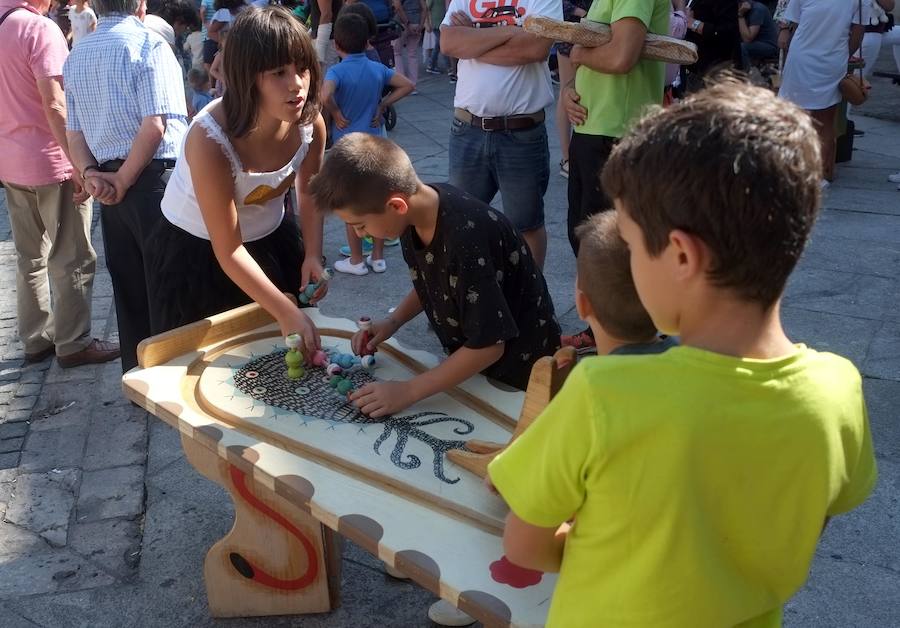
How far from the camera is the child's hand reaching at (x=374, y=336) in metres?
2.56

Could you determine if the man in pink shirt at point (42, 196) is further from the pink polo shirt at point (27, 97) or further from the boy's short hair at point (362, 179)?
the boy's short hair at point (362, 179)

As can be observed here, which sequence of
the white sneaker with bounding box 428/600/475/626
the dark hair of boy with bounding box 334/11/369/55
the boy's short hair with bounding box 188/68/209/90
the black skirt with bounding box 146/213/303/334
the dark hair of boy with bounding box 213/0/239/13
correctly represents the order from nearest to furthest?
1. the white sneaker with bounding box 428/600/475/626
2. the black skirt with bounding box 146/213/303/334
3. the dark hair of boy with bounding box 334/11/369/55
4. the boy's short hair with bounding box 188/68/209/90
5. the dark hair of boy with bounding box 213/0/239/13

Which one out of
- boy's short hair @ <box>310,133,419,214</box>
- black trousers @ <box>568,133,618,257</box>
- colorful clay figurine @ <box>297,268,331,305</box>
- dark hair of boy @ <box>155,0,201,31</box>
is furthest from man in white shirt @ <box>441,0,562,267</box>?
dark hair of boy @ <box>155,0,201,31</box>

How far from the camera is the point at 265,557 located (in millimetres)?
2539

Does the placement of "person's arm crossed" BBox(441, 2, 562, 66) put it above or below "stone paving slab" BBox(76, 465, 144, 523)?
above

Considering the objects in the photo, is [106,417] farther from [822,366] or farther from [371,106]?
[822,366]

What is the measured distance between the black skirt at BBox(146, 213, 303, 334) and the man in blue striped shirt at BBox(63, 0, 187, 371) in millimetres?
616

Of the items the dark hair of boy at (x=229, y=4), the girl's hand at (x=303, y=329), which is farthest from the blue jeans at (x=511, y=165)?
the dark hair of boy at (x=229, y=4)

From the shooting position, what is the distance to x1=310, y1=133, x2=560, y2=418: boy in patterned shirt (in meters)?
2.17

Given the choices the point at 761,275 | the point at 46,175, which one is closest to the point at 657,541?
the point at 761,275

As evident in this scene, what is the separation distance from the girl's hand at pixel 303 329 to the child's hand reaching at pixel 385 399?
35 cm

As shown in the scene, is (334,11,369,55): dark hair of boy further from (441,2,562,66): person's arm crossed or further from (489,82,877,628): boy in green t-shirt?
(489,82,877,628): boy in green t-shirt

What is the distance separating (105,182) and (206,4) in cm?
568

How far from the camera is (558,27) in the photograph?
3.71 metres
